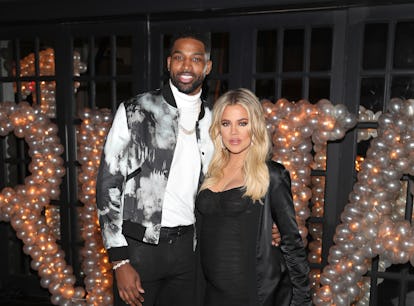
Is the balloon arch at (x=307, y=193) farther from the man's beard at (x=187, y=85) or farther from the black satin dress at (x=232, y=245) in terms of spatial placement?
the black satin dress at (x=232, y=245)

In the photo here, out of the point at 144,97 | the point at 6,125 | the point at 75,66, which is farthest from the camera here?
the point at 75,66

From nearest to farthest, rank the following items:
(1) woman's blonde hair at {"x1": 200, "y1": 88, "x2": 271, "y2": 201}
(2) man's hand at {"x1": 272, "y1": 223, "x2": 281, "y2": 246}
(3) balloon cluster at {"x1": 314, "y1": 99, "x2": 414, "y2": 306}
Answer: (1) woman's blonde hair at {"x1": 200, "y1": 88, "x2": 271, "y2": 201}
(2) man's hand at {"x1": 272, "y1": 223, "x2": 281, "y2": 246}
(3) balloon cluster at {"x1": 314, "y1": 99, "x2": 414, "y2": 306}

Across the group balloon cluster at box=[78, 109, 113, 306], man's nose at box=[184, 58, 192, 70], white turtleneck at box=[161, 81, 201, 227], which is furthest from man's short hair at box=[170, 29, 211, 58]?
balloon cluster at box=[78, 109, 113, 306]

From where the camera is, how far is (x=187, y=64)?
2.37 metres

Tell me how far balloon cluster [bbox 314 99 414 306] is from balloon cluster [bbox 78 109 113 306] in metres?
1.98

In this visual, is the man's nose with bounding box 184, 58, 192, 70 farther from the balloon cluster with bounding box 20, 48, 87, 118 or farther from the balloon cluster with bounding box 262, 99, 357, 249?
the balloon cluster with bounding box 20, 48, 87, 118

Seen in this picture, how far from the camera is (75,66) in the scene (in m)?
4.27

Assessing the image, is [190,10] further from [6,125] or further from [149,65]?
[6,125]

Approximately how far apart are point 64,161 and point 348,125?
2.87 m

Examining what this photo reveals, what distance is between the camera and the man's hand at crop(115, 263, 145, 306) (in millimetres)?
2291

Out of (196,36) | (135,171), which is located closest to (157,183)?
(135,171)

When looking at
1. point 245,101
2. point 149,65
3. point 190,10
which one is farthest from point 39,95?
point 245,101

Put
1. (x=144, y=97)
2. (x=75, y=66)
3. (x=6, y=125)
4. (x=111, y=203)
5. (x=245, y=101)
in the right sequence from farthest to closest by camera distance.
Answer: (x=75, y=66), (x=6, y=125), (x=144, y=97), (x=111, y=203), (x=245, y=101)

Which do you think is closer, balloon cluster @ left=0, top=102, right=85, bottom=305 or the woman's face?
the woman's face
